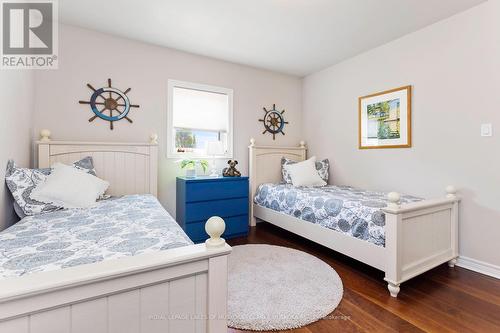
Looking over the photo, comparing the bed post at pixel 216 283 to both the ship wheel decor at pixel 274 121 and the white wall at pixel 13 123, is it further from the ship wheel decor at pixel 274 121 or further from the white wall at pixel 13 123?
the ship wheel decor at pixel 274 121

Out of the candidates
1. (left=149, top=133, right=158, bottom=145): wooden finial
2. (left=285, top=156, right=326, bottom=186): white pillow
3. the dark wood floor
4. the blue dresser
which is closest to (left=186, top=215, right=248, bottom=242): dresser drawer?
the blue dresser

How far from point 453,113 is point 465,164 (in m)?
0.50

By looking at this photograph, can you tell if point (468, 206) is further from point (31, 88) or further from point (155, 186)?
point (31, 88)

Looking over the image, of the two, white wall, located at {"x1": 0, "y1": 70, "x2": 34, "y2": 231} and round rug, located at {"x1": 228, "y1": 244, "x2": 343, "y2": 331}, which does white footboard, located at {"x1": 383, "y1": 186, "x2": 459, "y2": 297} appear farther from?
white wall, located at {"x1": 0, "y1": 70, "x2": 34, "y2": 231}

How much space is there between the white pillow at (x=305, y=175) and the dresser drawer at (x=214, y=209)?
28.5 inches

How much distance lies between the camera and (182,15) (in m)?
2.38

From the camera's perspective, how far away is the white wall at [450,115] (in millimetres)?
2131

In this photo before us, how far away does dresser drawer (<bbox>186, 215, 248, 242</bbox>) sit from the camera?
2826mm

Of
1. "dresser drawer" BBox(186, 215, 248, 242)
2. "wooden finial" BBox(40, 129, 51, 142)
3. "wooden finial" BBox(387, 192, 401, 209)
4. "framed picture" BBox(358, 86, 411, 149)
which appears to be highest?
"framed picture" BBox(358, 86, 411, 149)

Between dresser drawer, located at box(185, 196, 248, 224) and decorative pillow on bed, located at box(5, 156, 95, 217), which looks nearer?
decorative pillow on bed, located at box(5, 156, 95, 217)

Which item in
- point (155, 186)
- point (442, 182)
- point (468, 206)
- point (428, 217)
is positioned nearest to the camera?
point (428, 217)

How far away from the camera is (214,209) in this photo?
2.94 metres

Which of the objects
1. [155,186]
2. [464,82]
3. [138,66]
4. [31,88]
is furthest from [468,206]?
[31,88]

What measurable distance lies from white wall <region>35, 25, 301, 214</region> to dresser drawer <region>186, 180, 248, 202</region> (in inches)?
19.2
